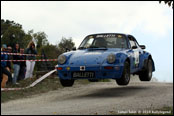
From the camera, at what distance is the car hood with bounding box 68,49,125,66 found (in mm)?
3191

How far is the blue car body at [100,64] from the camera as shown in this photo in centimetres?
318

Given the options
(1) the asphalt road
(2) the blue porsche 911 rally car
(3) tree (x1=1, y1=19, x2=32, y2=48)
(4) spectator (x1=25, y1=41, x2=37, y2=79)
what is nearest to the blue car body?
(2) the blue porsche 911 rally car

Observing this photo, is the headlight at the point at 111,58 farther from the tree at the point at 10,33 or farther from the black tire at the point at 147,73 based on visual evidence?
the tree at the point at 10,33

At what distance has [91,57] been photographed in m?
3.25

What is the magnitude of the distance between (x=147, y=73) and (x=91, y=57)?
2.53 ft

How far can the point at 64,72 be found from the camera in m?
3.40

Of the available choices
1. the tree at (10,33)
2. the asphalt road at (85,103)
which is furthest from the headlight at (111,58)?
the asphalt road at (85,103)

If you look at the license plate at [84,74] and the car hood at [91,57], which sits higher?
the car hood at [91,57]

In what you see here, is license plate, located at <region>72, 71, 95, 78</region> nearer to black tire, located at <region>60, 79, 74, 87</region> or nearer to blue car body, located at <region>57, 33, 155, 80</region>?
blue car body, located at <region>57, 33, 155, 80</region>

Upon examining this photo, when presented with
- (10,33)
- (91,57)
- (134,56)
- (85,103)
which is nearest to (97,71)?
(91,57)

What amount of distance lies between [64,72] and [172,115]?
14.0 metres

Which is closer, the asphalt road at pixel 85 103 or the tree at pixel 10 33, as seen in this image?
the tree at pixel 10 33

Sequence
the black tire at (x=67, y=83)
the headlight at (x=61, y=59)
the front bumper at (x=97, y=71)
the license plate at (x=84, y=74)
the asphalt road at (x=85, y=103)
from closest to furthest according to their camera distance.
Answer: the license plate at (x=84, y=74), the front bumper at (x=97, y=71), the black tire at (x=67, y=83), the headlight at (x=61, y=59), the asphalt road at (x=85, y=103)

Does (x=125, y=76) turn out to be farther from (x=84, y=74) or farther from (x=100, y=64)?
(x=84, y=74)
